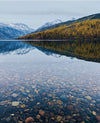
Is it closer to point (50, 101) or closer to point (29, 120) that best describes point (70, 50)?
point (50, 101)

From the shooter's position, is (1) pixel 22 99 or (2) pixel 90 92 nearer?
(1) pixel 22 99

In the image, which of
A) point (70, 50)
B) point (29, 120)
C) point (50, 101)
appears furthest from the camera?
point (70, 50)

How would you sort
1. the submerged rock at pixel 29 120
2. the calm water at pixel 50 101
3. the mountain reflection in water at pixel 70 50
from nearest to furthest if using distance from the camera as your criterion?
the submerged rock at pixel 29 120 < the calm water at pixel 50 101 < the mountain reflection in water at pixel 70 50

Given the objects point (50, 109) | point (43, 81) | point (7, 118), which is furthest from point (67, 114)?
point (43, 81)

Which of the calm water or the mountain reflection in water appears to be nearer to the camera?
the calm water

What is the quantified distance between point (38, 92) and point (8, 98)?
300cm

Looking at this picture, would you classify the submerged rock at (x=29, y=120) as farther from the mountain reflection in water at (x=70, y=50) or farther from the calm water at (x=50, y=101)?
the mountain reflection in water at (x=70, y=50)

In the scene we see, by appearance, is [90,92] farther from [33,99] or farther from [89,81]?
[33,99]

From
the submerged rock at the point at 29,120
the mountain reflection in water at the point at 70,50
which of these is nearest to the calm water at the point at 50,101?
the submerged rock at the point at 29,120

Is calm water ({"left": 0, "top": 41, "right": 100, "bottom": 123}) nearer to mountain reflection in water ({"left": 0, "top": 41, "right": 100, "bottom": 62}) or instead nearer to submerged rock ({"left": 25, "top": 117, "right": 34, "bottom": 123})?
submerged rock ({"left": 25, "top": 117, "right": 34, "bottom": 123})

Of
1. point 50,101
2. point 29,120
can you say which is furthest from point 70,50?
point 29,120

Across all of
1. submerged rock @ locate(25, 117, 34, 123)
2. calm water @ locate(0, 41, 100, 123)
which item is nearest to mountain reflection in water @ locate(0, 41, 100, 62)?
calm water @ locate(0, 41, 100, 123)

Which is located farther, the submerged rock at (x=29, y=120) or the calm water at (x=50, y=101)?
the calm water at (x=50, y=101)

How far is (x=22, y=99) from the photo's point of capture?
1109 cm
